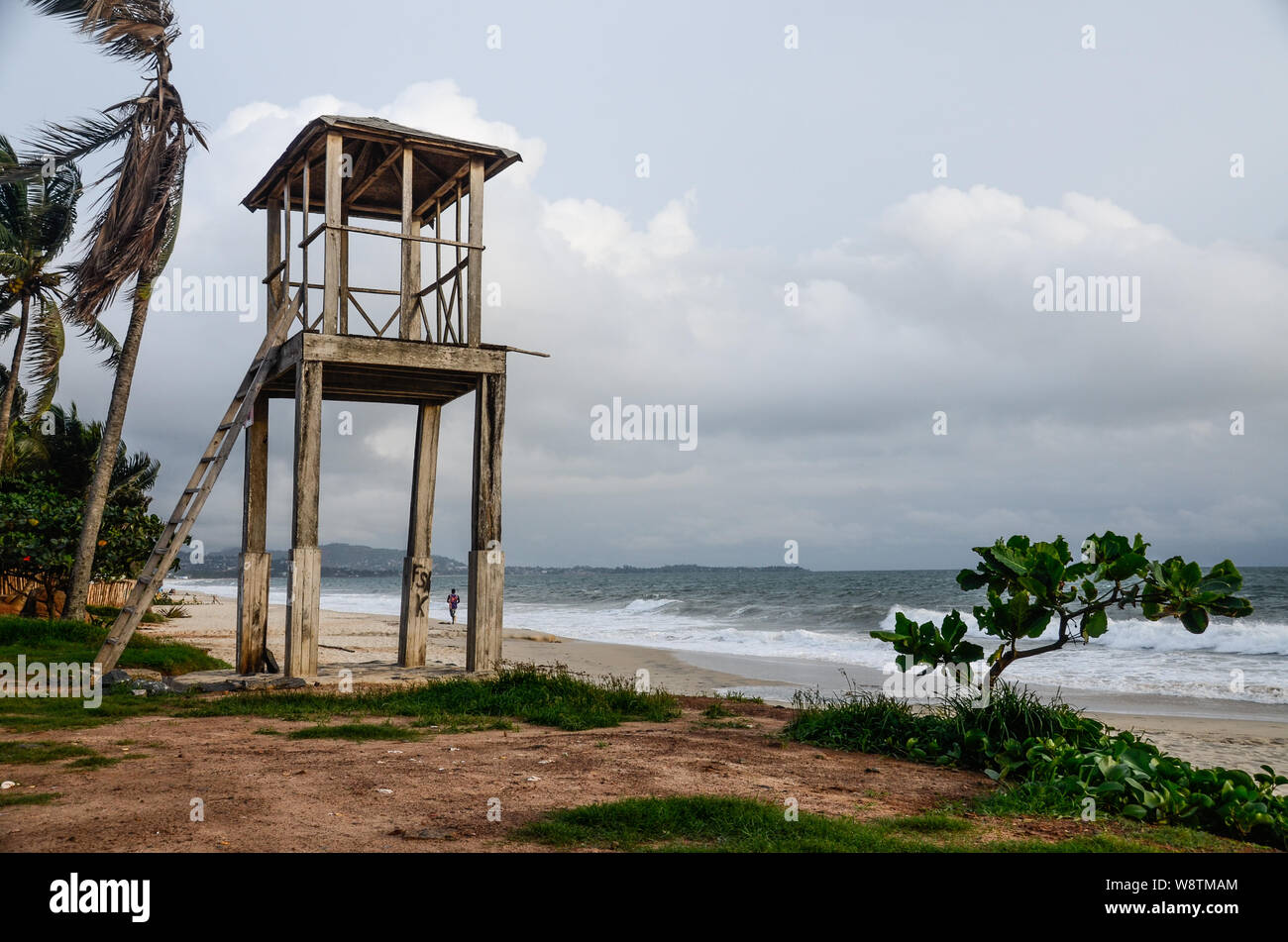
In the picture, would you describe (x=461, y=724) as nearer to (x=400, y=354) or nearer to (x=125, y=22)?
(x=400, y=354)

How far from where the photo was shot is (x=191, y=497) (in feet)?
41.1

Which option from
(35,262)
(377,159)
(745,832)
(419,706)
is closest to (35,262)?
(35,262)

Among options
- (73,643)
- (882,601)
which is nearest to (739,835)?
(73,643)

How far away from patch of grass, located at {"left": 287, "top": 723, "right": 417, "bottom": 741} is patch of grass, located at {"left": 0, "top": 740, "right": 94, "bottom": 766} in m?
1.77

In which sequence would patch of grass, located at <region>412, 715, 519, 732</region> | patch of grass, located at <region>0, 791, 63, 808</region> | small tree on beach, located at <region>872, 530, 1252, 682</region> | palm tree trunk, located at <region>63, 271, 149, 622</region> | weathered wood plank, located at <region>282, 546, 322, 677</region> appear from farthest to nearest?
palm tree trunk, located at <region>63, 271, 149, 622</region> → weathered wood plank, located at <region>282, 546, 322, 677</region> → patch of grass, located at <region>412, 715, 519, 732</region> → small tree on beach, located at <region>872, 530, 1252, 682</region> → patch of grass, located at <region>0, 791, 63, 808</region>

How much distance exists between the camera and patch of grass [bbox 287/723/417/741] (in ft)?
29.2

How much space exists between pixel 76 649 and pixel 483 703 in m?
8.12

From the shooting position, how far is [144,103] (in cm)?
1564

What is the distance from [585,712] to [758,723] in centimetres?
201

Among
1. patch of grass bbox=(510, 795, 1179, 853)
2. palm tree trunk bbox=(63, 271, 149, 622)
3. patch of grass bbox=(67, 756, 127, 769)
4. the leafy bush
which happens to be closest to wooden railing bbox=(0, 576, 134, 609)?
palm tree trunk bbox=(63, 271, 149, 622)

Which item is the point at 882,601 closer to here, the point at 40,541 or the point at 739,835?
the point at 40,541

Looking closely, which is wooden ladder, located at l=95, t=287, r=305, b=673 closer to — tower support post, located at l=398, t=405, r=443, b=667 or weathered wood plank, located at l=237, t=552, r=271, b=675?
weathered wood plank, located at l=237, t=552, r=271, b=675

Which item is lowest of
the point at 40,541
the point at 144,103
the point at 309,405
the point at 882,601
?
the point at 882,601

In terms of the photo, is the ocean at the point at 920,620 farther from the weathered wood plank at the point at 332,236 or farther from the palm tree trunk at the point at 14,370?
the weathered wood plank at the point at 332,236
